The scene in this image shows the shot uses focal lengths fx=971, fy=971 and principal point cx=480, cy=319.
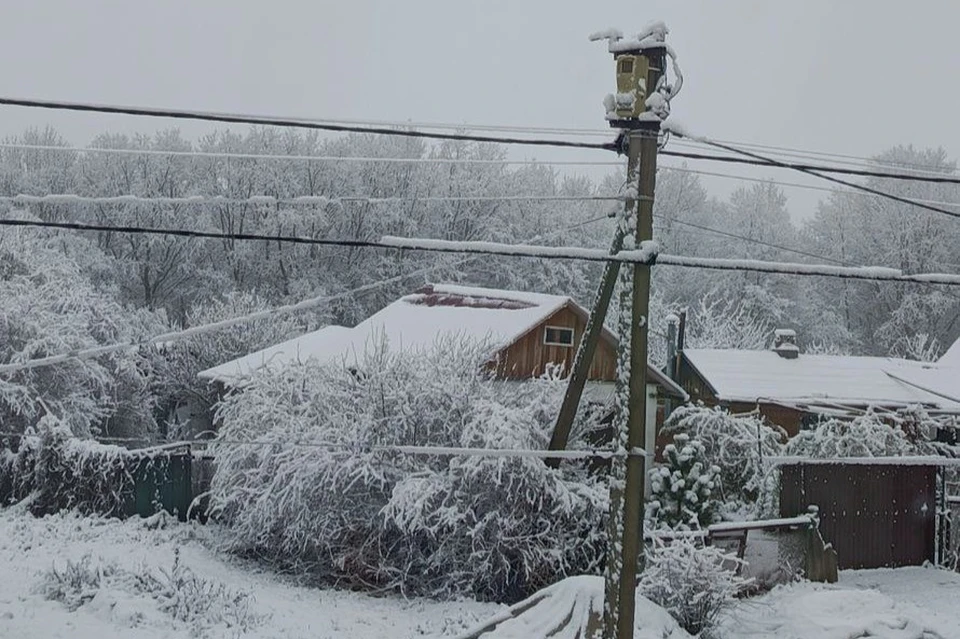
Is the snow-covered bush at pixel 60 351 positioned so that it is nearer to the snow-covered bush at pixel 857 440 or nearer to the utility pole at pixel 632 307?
the snow-covered bush at pixel 857 440

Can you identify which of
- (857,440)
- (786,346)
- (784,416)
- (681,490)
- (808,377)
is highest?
(786,346)

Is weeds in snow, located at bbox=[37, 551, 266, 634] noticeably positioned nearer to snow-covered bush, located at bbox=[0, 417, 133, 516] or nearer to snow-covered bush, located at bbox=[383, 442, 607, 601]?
snow-covered bush, located at bbox=[383, 442, 607, 601]

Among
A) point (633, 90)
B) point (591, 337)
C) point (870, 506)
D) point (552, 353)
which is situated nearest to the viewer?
point (633, 90)

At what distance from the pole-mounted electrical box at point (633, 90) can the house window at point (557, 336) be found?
15.4 m

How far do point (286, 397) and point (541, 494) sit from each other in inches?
193

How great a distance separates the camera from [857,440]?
17.2 meters

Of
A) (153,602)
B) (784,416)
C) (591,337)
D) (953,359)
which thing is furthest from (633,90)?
(953,359)

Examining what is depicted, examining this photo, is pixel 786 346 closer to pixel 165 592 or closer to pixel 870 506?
pixel 870 506

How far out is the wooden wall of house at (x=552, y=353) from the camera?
73.0ft

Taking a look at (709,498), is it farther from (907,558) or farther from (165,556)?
(165,556)

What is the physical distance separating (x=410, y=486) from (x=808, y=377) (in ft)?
45.9

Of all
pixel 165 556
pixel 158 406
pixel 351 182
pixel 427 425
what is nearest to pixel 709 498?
pixel 427 425

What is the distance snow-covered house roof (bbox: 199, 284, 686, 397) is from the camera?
2170cm

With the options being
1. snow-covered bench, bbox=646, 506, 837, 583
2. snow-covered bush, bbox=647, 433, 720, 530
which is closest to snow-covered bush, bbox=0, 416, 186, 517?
snow-covered bush, bbox=647, 433, 720, 530
